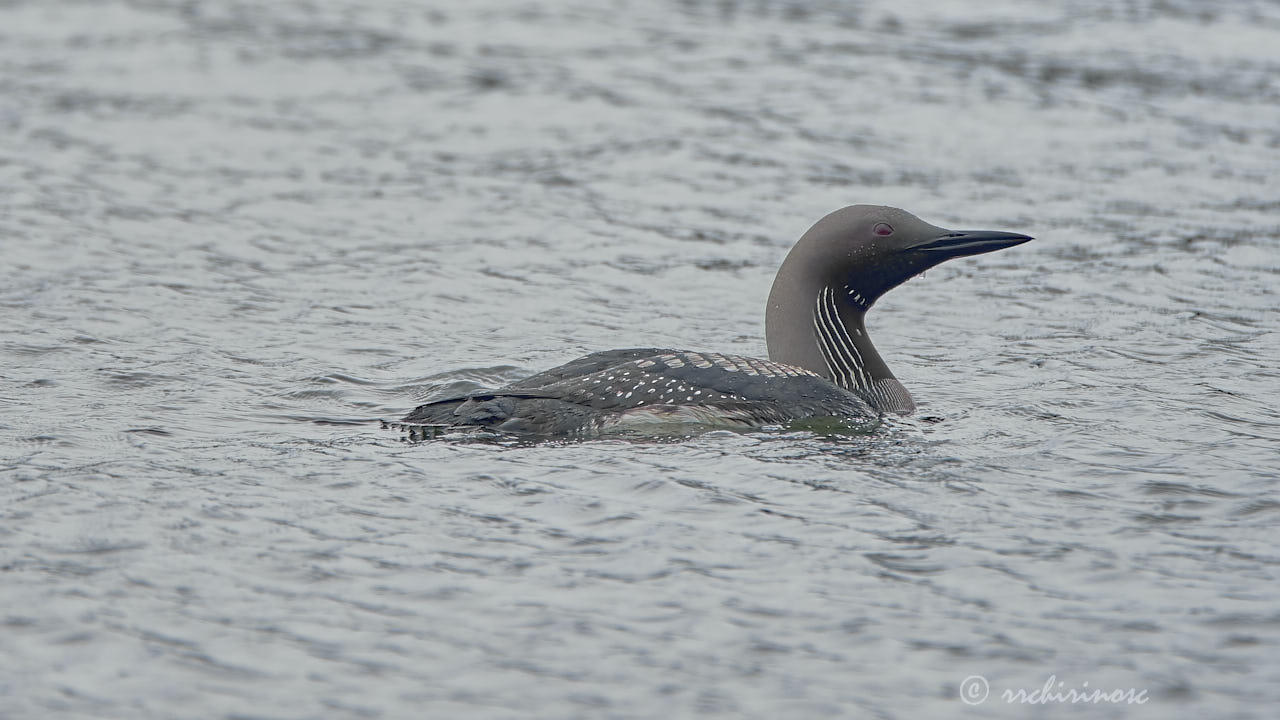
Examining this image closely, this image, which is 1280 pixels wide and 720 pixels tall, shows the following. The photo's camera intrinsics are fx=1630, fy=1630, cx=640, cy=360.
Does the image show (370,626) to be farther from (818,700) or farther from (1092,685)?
(1092,685)

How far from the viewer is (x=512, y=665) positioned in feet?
14.3

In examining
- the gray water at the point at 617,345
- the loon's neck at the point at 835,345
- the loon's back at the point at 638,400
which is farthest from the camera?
the loon's neck at the point at 835,345

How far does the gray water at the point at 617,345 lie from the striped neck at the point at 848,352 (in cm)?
17

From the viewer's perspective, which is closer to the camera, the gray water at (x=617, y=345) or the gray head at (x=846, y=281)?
the gray water at (x=617, y=345)

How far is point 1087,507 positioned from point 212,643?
2970 mm

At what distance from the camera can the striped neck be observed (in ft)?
22.5

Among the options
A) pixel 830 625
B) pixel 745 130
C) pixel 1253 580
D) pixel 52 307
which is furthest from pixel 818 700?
pixel 745 130

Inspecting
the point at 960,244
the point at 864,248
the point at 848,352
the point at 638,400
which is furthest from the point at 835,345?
the point at 638,400

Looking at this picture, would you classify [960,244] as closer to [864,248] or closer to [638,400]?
[864,248]

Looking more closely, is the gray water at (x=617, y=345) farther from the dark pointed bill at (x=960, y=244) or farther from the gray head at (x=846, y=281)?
the dark pointed bill at (x=960, y=244)

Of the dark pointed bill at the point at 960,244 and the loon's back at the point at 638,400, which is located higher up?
the dark pointed bill at the point at 960,244

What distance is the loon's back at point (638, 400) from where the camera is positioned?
625 cm

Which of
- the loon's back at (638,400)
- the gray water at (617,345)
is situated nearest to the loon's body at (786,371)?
the loon's back at (638,400)

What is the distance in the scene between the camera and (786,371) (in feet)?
21.5
